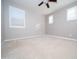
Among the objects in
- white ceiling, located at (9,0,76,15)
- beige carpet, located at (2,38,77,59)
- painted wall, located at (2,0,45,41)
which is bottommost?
beige carpet, located at (2,38,77,59)

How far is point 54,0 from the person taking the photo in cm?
181

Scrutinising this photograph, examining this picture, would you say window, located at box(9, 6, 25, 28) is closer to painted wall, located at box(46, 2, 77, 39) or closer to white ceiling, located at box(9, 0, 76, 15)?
white ceiling, located at box(9, 0, 76, 15)

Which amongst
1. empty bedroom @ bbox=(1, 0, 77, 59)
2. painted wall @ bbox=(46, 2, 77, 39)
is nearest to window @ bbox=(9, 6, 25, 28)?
empty bedroom @ bbox=(1, 0, 77, 59)

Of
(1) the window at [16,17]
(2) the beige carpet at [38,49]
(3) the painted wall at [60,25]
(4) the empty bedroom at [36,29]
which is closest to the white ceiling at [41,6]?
(4) the empty bedroom at [36,29]

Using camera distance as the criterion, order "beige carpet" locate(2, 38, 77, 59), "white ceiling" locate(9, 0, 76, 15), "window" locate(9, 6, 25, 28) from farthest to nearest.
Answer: "window" locate(9, 6, 25, 28) → "white ceiling" locate(9, 0, 76, 15) → "beige carpet" locate(2, 38, 77, 59)

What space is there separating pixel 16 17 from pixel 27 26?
1.29 feet

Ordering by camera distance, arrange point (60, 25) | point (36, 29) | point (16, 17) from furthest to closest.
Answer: point (16, 17) → point (36, 29) → point (60, 25)

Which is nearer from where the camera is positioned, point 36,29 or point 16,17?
point 36,29

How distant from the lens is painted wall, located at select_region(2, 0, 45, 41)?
196cm

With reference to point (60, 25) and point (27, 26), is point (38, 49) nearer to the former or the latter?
point (27, 26)

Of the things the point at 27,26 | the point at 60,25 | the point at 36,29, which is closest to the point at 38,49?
the point at 36,29

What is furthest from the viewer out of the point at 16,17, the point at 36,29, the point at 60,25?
the point at 16,17

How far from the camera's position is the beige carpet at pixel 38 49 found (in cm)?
161

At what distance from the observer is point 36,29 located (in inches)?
79.2
